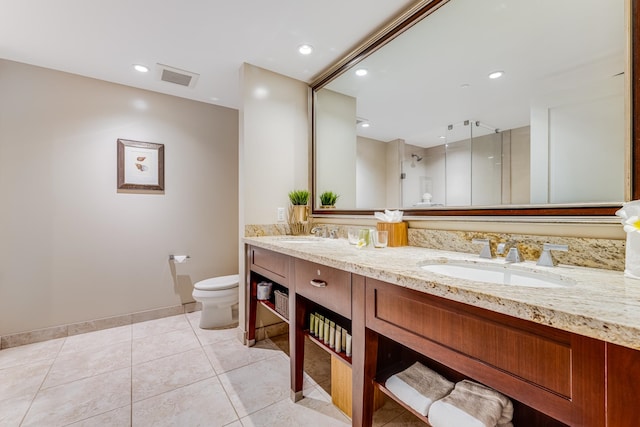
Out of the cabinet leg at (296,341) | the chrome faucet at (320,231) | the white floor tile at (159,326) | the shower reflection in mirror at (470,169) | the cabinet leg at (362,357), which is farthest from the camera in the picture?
the white floor tile at (159,326)

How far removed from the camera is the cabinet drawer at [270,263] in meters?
1.58

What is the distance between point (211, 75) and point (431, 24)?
1.78 metres

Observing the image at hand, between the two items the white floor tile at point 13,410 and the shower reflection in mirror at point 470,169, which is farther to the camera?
the white floor tile at point 13,410

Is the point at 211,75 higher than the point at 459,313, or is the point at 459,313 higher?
the point at 211,75

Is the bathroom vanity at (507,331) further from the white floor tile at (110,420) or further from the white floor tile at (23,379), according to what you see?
the white floor tile at (23,379)

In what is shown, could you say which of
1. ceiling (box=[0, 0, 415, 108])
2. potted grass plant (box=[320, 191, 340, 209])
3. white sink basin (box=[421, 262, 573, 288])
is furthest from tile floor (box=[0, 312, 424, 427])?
ceiling (box=[0, 0, 415, 108])

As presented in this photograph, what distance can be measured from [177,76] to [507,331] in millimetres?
2793

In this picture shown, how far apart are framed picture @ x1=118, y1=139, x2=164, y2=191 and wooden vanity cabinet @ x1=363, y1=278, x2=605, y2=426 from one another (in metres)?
2.57

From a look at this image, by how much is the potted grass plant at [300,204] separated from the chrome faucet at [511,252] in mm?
1448

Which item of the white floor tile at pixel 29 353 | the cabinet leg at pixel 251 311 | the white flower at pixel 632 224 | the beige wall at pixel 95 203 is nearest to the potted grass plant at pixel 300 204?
the cabinet leg at pixel 251 311

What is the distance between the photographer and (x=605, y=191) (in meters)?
0.95

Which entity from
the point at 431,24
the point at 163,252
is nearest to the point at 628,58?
the point at 431,24

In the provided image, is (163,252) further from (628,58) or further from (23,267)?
(628,58)

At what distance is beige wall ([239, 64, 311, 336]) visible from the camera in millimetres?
2162
